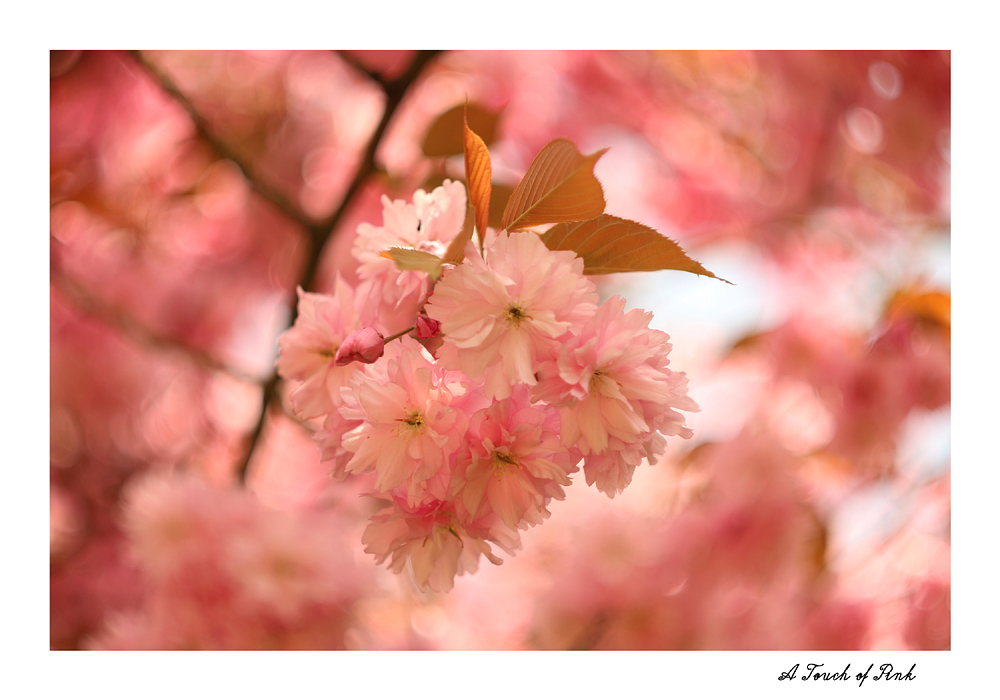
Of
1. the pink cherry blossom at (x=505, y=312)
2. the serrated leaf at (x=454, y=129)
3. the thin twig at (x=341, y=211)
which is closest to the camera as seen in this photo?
the pink cherry blossom at (x=505, y=312)

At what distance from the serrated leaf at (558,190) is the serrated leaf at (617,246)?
2 centimetres

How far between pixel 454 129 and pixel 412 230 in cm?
29

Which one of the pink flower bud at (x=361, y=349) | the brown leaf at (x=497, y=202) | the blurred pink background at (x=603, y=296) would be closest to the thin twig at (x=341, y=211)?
the blurred pink background at (x=603, y=296)

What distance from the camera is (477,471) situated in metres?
0.37

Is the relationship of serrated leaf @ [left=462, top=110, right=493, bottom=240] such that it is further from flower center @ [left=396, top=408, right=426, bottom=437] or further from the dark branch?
the dark branch

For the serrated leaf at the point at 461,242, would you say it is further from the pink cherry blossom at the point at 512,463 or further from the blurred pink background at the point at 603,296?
the blurred pink background at the point at 603,296

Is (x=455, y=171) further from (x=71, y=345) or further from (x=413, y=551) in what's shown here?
(x=71, y=345)

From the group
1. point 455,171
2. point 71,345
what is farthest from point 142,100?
point 455,171

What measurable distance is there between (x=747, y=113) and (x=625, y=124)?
356mm

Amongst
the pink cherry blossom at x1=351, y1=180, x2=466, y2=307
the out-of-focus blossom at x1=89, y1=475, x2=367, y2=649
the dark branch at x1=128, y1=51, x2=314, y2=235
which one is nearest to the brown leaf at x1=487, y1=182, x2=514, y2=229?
the pink cherry blossom at x1=351, y1=180, x2=466, y2=307

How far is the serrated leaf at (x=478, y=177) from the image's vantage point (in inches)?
15.1

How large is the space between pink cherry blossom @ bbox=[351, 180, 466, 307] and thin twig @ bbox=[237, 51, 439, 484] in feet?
1.26

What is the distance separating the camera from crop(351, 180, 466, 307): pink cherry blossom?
0.43 meters

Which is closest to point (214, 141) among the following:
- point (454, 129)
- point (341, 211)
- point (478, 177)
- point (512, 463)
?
point (341, 211)
